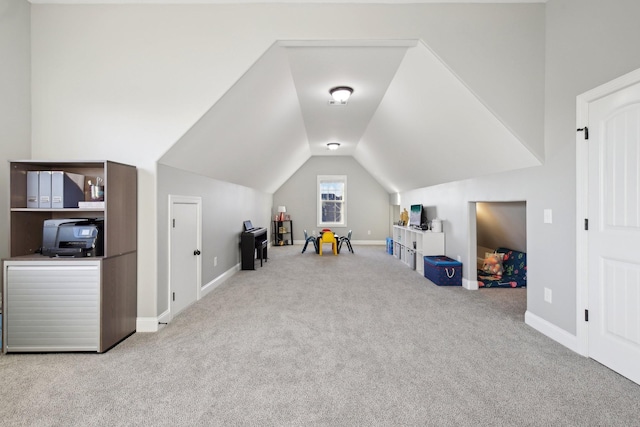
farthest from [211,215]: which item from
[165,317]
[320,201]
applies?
[320,201]

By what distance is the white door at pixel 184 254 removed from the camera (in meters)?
3.29

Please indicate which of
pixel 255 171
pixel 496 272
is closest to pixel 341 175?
pixel 255 171

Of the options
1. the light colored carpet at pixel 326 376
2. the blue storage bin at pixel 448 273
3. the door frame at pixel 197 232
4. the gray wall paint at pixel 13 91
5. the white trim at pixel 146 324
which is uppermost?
the gray wall paint at pixel 13 91

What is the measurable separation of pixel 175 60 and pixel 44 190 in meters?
1.67

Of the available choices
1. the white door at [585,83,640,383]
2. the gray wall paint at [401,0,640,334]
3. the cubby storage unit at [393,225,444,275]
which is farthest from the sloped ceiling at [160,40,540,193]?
the cubby storage unit at [393,225,444,275]

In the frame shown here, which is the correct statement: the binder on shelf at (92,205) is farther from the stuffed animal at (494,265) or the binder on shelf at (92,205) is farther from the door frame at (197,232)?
the stuffed animal at (494,265)

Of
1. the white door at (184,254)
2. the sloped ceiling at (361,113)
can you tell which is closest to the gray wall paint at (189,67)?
the sloped ceiling at (361,113)

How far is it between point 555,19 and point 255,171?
4.72 metres

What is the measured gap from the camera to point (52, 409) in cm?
176

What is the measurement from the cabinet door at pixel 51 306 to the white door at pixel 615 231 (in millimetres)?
4064

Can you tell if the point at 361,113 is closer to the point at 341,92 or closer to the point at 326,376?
the point at 341,92

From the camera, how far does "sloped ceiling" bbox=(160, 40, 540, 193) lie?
3008 millimetres

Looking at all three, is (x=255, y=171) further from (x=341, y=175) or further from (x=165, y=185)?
(x=341, y=175)

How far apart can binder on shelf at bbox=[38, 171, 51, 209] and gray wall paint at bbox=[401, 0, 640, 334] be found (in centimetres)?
456
